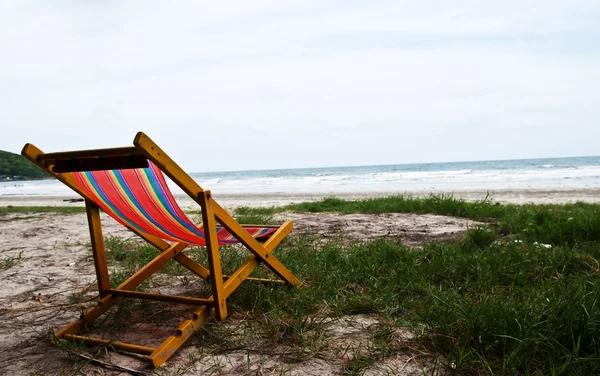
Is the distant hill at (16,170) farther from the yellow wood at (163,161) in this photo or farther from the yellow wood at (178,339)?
the yellow wood at (163,161)

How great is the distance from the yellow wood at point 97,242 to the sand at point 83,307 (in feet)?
1.16

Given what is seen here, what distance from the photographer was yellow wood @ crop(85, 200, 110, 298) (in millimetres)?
2539

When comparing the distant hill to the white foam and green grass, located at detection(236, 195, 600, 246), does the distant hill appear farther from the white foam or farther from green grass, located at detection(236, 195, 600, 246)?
green grass, located at detection(236, 195, 600, 246)

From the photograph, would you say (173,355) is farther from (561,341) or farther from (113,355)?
(561,341)

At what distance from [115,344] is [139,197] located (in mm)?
743

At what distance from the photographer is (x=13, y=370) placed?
80.6 inches

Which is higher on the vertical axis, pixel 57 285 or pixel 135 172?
pixel 135 172

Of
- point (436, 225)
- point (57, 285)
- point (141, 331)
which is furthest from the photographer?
point (436, 225)

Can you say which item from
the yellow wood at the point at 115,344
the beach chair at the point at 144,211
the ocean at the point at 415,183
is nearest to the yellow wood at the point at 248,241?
the beach chair at the point at 144,211

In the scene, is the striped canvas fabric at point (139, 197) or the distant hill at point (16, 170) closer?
the striped canvas fabric at point (139, 197)

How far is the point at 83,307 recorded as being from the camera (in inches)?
112

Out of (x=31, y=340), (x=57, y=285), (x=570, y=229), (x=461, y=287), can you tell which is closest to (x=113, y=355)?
(x=31, y=340)

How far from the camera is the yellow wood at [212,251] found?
2.22 meters

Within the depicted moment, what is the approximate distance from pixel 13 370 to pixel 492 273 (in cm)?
283
